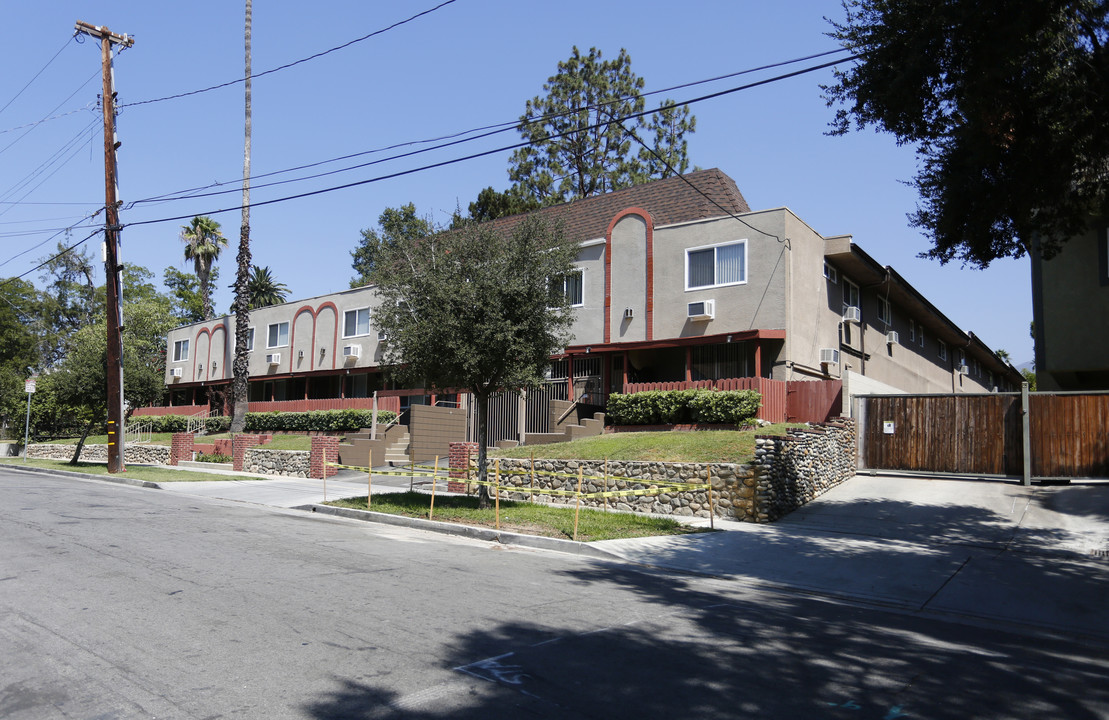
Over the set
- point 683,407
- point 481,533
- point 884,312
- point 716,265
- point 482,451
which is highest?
point 716,265

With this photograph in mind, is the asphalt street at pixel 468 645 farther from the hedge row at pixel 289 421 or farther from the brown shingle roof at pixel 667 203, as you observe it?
the hedge row at pixel 289 421

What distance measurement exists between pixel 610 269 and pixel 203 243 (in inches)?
1610

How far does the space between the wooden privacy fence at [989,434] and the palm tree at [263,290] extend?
188ft

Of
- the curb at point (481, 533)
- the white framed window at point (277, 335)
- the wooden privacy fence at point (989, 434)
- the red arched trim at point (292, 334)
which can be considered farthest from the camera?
the white framed window at point (277, 335)

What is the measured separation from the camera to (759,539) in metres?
13.0

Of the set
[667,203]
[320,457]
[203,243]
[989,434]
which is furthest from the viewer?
[203,243]

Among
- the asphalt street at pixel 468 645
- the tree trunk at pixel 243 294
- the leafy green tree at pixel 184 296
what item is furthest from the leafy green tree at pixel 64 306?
the asphalt street at pixel 468 645

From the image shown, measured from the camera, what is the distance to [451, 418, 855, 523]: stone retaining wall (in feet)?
49.2

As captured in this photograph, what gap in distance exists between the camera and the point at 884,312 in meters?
29.8

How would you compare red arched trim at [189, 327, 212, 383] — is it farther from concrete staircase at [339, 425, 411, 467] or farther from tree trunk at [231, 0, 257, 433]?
concrete staircase at [339, 425, 411, 467]

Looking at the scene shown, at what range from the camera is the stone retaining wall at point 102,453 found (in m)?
31.2

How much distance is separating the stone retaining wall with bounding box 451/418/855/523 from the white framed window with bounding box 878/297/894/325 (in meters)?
11.8

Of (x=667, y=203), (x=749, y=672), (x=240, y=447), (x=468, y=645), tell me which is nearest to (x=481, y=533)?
(x=468, y=645)

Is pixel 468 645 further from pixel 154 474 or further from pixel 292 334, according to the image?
pixel 292 334
